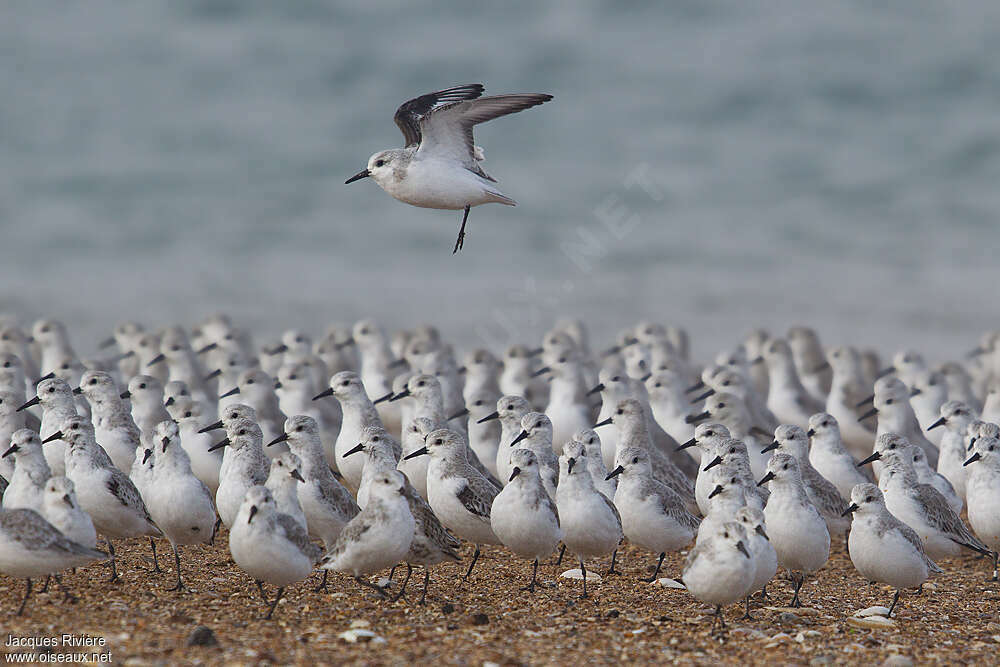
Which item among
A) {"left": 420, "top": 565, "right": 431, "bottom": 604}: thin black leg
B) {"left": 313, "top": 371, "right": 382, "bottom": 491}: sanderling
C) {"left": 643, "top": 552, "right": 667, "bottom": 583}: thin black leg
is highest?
{"left": 313, "top": 371, "right": 382, "bottom": 491}: sanderling

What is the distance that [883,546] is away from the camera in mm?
7777

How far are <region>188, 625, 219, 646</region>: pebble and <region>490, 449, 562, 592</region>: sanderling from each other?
2.23 meters

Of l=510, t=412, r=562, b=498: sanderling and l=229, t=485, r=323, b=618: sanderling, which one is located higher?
l=229, t=485, r=323, b=618: sanderling

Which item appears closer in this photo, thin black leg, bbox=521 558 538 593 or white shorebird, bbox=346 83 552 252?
white shorebird, bbox=346 83 552 252

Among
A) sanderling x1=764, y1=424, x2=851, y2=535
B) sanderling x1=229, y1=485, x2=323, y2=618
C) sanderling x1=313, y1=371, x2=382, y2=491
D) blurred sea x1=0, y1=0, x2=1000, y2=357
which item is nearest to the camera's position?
sanderling x1=229, y1=485, x2=323, y2=618

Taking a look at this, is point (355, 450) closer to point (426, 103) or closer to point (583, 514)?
point (583, 514)

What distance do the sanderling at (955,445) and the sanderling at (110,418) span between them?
6.70 meters

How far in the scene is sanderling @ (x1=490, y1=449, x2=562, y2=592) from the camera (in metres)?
7.96

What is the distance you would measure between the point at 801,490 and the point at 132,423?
5.15 m

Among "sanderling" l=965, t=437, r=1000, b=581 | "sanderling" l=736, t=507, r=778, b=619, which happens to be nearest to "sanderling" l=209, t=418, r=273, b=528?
"sanderling" l=736, t=507, r=778, b=619

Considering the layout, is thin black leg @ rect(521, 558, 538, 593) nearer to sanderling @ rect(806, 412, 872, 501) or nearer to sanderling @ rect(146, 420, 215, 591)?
sanderling @ rect(146, 420, 215, 591)

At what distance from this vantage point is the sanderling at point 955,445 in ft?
34.0

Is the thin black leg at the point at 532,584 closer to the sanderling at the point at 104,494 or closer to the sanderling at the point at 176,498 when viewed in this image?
the sanderling at the point at 176,498

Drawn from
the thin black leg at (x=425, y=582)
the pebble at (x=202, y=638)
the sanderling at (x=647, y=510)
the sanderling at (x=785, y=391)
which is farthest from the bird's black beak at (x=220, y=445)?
the sanderling at (x=785, y=391)
